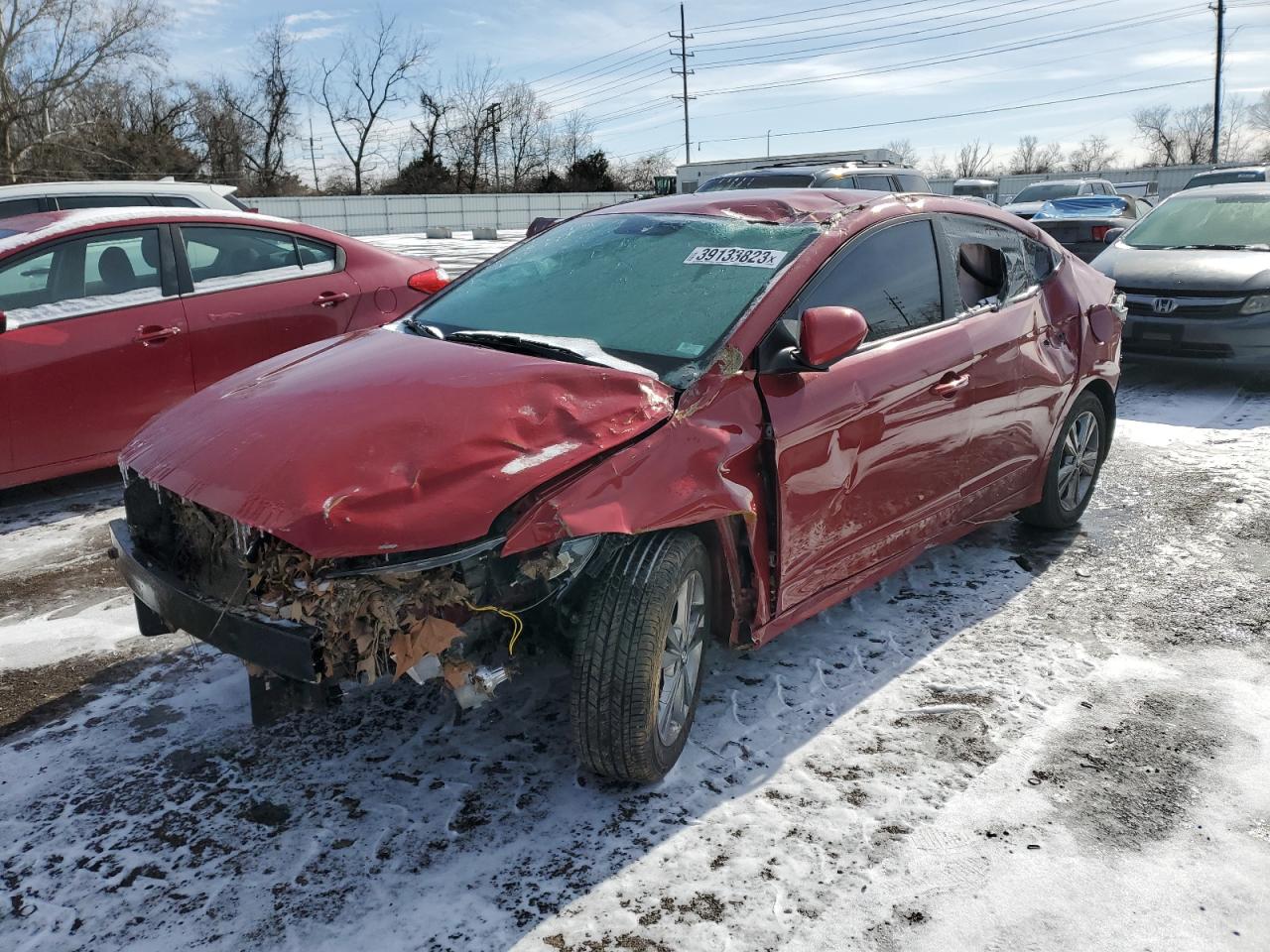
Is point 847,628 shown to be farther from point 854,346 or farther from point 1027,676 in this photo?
point 854,346

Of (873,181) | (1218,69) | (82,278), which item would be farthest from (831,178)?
(1218,69)

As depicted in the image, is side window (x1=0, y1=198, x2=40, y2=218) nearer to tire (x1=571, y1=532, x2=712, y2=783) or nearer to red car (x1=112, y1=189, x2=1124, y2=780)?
red car (x1=112, y1=189, x2=1124, y2=780)

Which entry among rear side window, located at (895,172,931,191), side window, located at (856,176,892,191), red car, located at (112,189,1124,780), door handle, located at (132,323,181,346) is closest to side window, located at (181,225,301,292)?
door handle, located at (132,323,181,346)

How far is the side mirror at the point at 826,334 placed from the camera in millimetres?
2887

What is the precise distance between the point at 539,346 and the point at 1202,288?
6.72 metres

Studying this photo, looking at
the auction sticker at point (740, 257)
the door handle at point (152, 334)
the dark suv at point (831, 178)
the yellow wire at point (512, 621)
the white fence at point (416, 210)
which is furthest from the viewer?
the white fence at point (416, 210)

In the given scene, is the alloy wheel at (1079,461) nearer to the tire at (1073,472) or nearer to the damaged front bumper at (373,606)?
the tire at (1073,472)

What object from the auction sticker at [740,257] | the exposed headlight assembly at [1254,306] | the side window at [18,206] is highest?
the side window at [18,206]

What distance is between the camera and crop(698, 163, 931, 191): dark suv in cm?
1098

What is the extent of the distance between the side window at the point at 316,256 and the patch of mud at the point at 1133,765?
4.82 meters

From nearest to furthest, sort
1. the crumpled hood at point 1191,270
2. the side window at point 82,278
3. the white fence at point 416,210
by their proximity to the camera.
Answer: the side window at point 82,278, the crumpled hood at point 1191,270, the white fence at point 416,210

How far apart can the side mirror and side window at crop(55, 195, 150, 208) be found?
6839 mm

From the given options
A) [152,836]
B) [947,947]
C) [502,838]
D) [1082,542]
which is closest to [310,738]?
[152,836]

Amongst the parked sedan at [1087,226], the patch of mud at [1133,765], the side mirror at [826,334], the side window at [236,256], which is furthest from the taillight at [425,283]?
the parked sedan at [1087,226]
